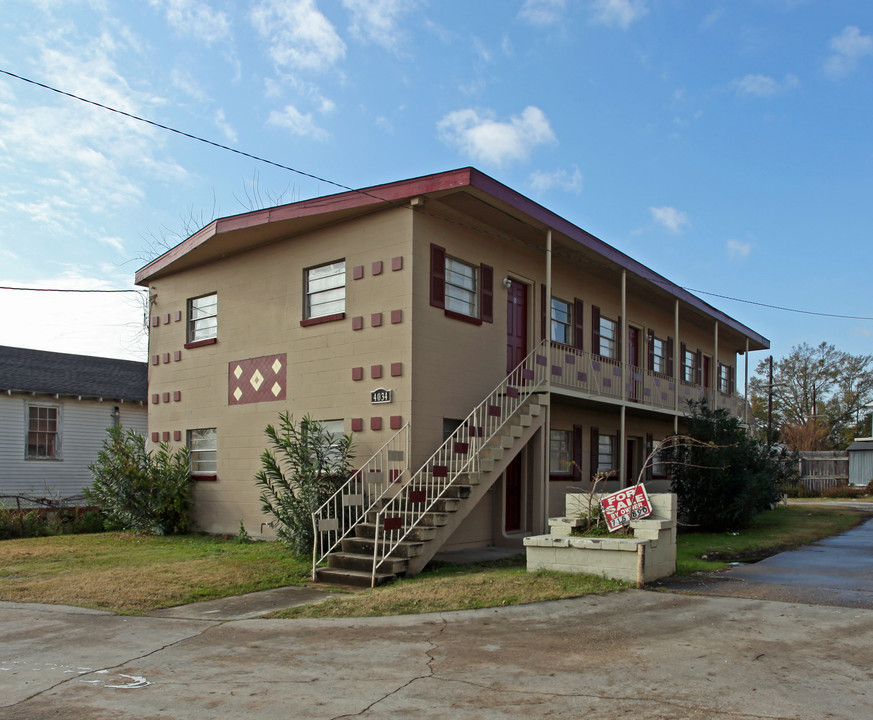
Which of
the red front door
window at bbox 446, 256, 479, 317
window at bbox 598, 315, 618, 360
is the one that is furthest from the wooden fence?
window at bbox 446, 256, 479, 317

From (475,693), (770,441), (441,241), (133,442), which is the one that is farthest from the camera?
(770,441)

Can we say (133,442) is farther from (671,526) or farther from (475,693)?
(475,693)

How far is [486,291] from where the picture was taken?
14211 millimetres

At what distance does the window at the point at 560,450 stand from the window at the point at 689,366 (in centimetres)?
750

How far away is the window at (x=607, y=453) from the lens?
18.6m

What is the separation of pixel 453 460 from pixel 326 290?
13.5ft

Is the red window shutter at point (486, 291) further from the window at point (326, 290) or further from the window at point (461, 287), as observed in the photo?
the window at point (326, 290)

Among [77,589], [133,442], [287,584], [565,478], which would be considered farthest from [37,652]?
[565,478]

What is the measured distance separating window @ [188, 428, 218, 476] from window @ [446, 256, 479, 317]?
6.05 meters

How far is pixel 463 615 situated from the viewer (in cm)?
813

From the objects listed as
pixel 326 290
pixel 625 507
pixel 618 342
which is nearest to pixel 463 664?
pixel 625 507

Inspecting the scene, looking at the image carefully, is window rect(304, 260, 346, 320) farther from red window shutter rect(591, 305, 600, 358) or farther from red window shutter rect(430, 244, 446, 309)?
red window shutter rect(591, 305, 600, 358)

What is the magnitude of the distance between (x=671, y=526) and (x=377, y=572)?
391cm

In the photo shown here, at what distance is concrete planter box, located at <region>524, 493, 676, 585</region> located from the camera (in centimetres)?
956
